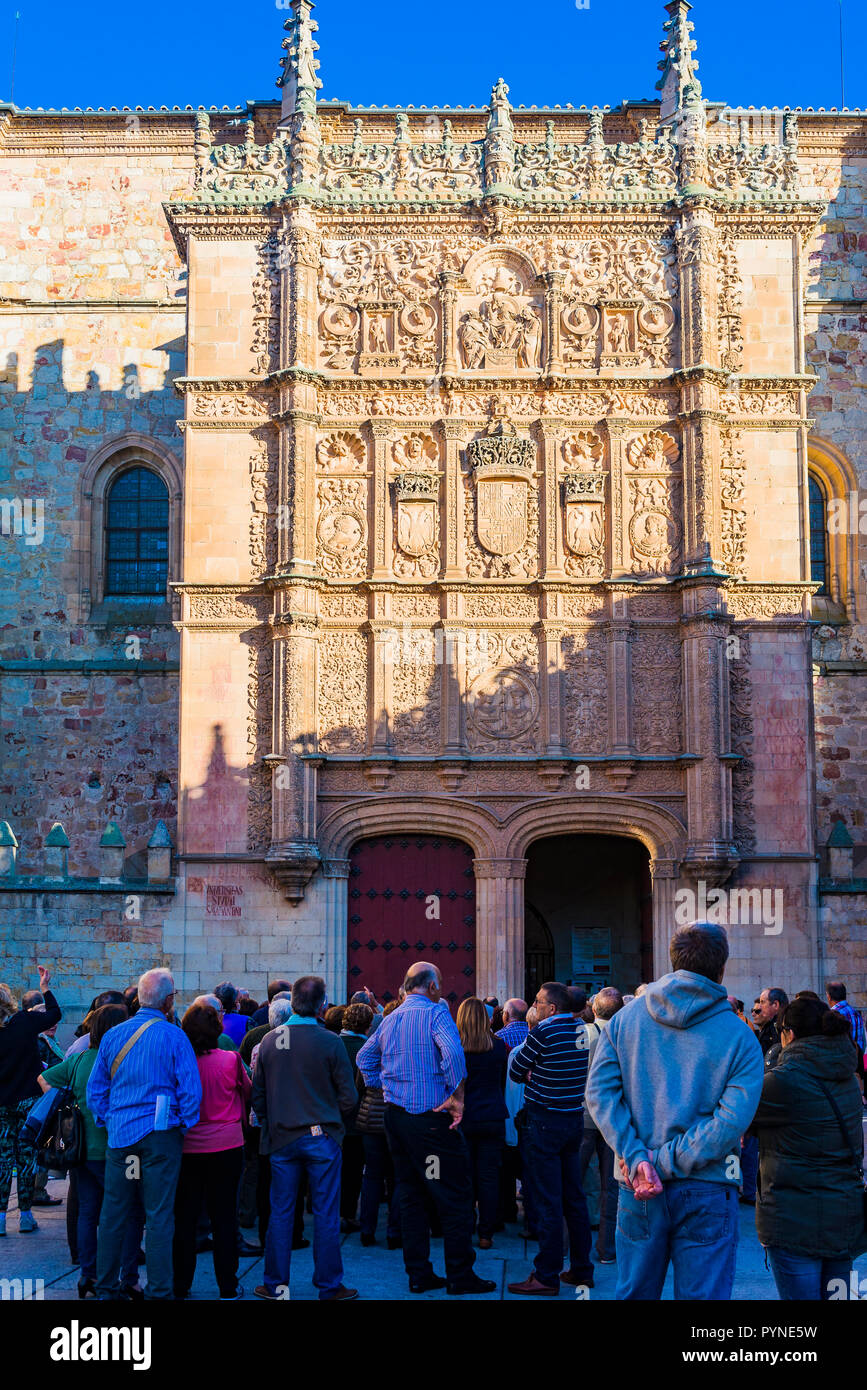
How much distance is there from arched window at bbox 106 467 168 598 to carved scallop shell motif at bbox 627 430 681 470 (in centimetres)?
944

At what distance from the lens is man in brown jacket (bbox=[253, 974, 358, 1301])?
9617 mm

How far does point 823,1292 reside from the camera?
23.0 ft

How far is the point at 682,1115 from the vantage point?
636cm

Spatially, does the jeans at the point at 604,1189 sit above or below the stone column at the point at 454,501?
below

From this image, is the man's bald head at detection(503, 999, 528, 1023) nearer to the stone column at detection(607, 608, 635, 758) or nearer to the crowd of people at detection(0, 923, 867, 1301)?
the crowd of people at detection(0, 923, 867, 1301)

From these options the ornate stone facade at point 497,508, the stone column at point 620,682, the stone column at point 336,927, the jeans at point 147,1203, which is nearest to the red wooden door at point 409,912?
the stone column at point 336,927

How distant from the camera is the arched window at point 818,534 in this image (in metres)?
26.7

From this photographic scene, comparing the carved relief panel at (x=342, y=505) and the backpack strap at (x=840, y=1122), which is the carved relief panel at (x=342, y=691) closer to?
the carved relief panel at (x=342, y=505)

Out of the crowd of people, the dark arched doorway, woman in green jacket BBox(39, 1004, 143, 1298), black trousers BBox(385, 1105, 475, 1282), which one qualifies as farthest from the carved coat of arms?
woman in green jacket BBox(39, 1004, 143, 1298)

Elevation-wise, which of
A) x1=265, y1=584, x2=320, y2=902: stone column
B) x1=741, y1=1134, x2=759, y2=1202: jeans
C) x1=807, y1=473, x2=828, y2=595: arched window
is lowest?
x1=741, y1=1134, x2=759, y2=1202: jeans

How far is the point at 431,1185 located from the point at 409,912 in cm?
1179

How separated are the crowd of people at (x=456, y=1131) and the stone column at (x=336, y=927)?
7.51m

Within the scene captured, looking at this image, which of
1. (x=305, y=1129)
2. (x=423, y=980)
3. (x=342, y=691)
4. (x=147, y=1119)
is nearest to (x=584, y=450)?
(x=342, y=691)
